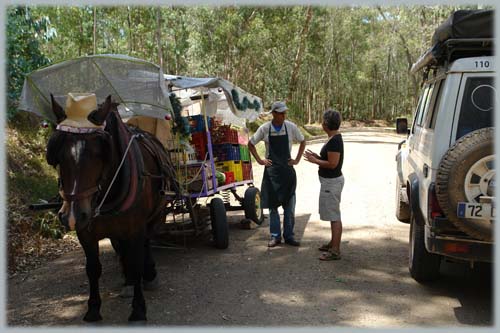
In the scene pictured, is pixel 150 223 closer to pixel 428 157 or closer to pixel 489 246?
pixel 428 157

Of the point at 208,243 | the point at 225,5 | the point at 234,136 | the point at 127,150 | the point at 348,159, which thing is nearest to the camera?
the point at 127,150

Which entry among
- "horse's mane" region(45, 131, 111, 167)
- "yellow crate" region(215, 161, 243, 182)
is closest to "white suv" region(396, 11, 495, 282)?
"horse's mane" region(45, 131, 111, 167)

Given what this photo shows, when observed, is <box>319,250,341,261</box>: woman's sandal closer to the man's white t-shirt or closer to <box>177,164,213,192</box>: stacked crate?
the man's white t-shirt

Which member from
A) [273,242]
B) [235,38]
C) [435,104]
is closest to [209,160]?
[273,242]

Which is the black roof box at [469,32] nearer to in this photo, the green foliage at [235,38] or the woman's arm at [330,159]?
the woman's arm at [330,159]

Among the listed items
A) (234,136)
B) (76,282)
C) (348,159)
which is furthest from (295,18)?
(76,282)

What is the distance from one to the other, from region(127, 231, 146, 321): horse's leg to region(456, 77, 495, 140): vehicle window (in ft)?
10.6

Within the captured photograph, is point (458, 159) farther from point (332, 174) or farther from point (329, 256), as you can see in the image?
point (329, 256)

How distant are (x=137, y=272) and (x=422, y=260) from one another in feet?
10.00

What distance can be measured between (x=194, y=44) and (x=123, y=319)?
985 inches

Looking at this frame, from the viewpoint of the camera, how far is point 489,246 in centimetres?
421

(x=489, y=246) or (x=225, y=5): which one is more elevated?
(x=225, y=5)

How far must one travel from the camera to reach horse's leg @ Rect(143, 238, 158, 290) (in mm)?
5406

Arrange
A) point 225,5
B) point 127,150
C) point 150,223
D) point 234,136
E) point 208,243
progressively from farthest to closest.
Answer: point 225,5 → point 234,136 → point 208,243 → point 150,223 → point 127,150
